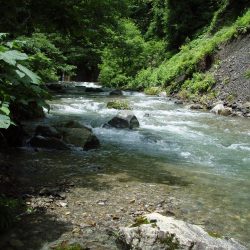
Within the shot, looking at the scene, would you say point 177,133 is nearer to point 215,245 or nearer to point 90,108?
point 90,108

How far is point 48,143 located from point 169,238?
567cm

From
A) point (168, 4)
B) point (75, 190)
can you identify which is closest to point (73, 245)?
point (75, 190)

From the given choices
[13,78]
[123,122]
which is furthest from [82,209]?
[123,122]

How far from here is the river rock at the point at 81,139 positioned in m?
9.61

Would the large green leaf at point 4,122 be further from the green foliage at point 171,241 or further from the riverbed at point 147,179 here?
the green foliage at point 171,241

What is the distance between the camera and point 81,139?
383 inches

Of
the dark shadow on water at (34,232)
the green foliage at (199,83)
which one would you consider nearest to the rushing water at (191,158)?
the dark shadow on water at (34,232)

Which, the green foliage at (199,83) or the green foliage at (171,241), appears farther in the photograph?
the green foliage at (199,83)

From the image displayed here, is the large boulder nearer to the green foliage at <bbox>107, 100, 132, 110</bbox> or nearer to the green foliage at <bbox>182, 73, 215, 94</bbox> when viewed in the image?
the green foliage at <bbox>107, 100, 132, 110</bbox>

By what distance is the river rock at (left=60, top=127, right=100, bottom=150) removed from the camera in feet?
31.5

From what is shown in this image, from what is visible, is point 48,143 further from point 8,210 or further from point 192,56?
point 192,56

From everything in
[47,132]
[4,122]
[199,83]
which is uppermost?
[4,122]

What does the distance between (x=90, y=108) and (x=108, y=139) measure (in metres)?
6.98

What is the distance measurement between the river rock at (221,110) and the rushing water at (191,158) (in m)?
0.76
